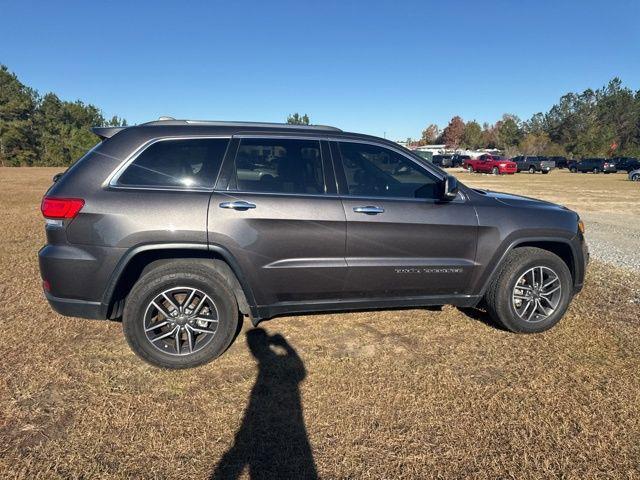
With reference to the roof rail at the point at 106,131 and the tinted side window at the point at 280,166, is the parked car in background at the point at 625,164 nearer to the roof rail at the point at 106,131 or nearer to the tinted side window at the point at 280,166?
the tinted side window at the point at 280,166

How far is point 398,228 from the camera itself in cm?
336

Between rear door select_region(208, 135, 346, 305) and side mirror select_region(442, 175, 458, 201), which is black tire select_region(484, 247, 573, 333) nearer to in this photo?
side mirror select_region(442, 175, 458, 201)

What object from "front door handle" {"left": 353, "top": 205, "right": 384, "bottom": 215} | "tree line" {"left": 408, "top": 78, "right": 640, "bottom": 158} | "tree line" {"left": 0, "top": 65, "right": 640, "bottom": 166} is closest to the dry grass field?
"front door handle" {"left": 353, "top": 205, "right": 384, "bottom": 215}

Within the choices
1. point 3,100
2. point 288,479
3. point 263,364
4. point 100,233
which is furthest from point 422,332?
point 3,100

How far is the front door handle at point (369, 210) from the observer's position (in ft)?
10.7

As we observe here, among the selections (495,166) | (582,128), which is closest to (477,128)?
(582,128)

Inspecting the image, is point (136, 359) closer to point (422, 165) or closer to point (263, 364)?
point (263, 364)

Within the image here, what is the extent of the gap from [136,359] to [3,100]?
199 ft

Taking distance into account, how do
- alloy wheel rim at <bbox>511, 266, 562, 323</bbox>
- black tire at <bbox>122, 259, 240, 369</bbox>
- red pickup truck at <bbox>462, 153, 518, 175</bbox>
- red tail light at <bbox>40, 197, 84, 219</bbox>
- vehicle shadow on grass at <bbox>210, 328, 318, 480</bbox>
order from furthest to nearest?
red pickup truck at <bbox>462, 153, 518, 175</bbox>
alloy wheel rim at <bbox>511, 266, 562, 323</bbox>
black tire at <bbox>122, 259, 240, 369</bbox>
red tail light at <bbox>40, 197, 84, 219</bbox>
vehicle shadow on grass at <bbox>210, 328, 318, 480</bbox>

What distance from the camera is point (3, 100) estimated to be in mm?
47938

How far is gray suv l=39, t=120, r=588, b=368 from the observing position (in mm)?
2918

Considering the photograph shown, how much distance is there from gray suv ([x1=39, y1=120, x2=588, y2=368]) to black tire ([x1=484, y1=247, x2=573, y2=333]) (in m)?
0.01

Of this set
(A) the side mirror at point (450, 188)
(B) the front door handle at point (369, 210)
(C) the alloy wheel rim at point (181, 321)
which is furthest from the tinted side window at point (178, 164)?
(A) the side mirror at point (450, 188)

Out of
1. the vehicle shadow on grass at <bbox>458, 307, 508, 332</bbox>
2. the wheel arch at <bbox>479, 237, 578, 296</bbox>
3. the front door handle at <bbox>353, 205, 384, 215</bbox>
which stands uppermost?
the front door handle at <bbox>353, 205, 384, 215</bbox>
